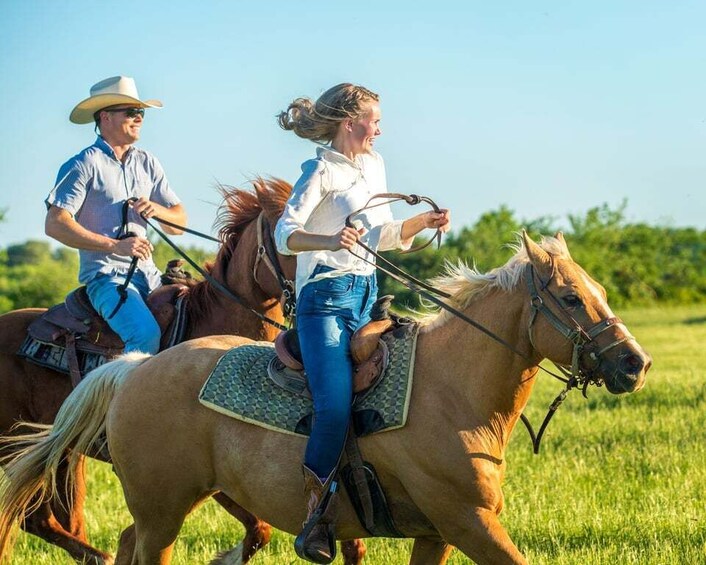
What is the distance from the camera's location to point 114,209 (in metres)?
7.68

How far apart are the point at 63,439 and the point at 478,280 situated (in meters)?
2.58

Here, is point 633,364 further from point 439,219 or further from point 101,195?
point 101,195

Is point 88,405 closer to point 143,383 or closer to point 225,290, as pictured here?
point 143,383

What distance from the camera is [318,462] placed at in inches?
217

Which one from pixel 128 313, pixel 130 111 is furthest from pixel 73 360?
pixel 130 111

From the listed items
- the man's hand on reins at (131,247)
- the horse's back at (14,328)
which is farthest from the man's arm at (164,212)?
the horse's back at (14,328)

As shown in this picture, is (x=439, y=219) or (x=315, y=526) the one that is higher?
(x=439, y=219)

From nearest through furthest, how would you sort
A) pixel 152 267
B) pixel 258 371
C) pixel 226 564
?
pixel 258 371 < pixel 226 564 < pixel 152 267

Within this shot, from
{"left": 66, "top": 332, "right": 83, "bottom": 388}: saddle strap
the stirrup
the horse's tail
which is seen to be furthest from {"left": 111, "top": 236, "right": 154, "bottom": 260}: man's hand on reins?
the stirrup

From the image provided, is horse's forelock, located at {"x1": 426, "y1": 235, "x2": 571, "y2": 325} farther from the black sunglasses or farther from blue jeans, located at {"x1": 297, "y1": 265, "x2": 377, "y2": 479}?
the black sunglasses

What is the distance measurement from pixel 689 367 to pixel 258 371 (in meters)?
16.9

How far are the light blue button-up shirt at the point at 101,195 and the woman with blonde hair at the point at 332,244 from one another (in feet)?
6.72

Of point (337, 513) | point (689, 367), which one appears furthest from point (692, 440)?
point (689, 367)

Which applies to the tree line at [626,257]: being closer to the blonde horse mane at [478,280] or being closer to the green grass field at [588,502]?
the green grass field at [588,502]
